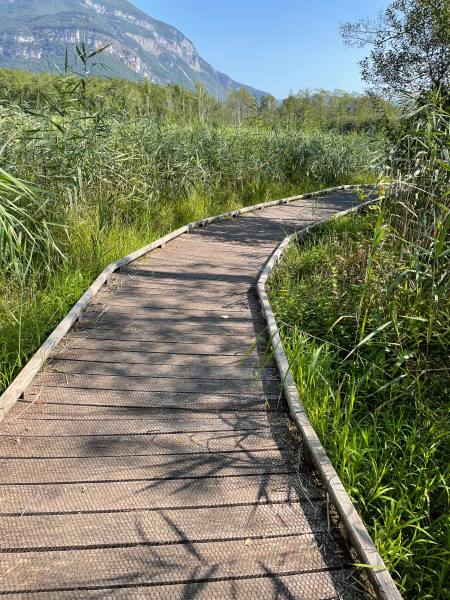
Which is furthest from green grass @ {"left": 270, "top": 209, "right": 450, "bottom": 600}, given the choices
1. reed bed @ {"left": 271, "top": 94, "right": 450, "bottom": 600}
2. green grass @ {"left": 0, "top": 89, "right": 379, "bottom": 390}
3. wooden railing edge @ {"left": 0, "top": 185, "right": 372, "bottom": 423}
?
green grass @ {"left": 0, "top": 89, "right": 379, "bottom": 390}

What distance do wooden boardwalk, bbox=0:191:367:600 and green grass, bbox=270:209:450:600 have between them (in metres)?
0.22

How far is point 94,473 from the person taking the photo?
2.08 meters

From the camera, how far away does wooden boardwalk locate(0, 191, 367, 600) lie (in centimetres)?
163

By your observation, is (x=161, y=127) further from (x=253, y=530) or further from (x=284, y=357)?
(x=253, y=530)

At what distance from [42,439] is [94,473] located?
1.20 feet

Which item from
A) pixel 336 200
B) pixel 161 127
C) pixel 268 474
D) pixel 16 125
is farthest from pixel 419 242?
pixel 336 200

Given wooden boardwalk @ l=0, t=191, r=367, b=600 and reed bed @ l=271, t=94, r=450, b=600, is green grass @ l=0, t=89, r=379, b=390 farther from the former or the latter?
reed bed @ l=271, t=94, r=450, b=600

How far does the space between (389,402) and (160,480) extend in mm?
1310

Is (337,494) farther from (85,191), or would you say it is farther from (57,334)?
(85,191)

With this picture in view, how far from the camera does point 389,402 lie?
8.68 ft

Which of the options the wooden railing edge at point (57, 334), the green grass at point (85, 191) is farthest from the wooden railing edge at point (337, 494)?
the green grass at point (85, 191)

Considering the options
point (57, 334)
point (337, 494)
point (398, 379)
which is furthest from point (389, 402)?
point (57, 334)

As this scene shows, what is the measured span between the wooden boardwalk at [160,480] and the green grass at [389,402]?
0.22 meters

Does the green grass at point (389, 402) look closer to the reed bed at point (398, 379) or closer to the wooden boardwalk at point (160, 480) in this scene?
the reed bed at point (398, 379)
